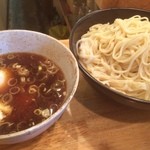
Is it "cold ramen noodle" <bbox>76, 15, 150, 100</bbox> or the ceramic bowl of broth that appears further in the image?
"cold ramen noodle" <bbox>76, 15, 150, 100</bbox>

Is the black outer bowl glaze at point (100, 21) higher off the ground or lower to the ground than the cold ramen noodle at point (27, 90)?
higher

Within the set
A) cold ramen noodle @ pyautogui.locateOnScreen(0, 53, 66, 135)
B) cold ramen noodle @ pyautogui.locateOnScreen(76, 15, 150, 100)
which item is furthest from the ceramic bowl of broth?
cold ramen noodle @ pyautogui.locateOnScreen(76, 15, 150, 100)

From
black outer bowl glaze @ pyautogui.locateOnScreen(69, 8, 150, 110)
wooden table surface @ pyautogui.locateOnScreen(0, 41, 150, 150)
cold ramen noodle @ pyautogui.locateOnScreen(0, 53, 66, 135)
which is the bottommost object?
wooden table surface @ pyautogui.locateOnScreen(0, 41, 150, 150)

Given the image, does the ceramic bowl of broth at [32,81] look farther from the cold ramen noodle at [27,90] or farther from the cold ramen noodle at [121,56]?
the cold ramen noodle at [121,56]

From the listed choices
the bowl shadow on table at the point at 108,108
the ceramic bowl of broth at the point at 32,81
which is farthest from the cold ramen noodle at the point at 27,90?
the bowl shadow on table at the point at 108,108

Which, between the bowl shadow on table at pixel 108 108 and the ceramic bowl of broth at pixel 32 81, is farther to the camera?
the bowl shadow on table at pixel 108 108

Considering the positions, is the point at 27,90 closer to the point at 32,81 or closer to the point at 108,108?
the point at 32,81

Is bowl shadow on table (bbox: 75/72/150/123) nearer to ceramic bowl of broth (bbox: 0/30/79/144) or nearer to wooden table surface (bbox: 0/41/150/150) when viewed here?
wooden table surface (bbox: 0/41/150/150)

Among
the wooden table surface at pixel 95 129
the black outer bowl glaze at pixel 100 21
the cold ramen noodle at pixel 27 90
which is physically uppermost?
the black outer bowl glaze at pixel 100 21
